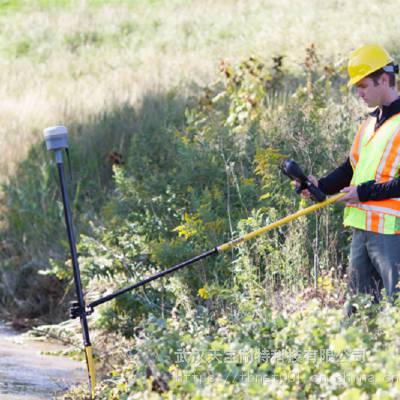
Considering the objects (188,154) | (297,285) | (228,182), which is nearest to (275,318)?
(297,285)

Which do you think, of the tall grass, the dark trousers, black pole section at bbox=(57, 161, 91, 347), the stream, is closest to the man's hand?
the dark trousers

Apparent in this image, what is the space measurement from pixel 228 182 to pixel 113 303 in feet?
4.15

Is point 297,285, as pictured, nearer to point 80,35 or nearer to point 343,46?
point 343,46

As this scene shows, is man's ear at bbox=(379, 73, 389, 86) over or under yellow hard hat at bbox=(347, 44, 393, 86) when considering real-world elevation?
under

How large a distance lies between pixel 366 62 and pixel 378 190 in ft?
2.22

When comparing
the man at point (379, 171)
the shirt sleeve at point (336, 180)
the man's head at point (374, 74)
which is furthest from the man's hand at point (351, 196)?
the man's head at point (374, 74)

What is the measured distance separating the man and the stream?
2.39 metres

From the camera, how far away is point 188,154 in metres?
7.90

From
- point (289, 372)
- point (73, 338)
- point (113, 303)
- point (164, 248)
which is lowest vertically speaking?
point (73, 338)

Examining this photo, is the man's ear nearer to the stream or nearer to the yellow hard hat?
the yellow hard hat

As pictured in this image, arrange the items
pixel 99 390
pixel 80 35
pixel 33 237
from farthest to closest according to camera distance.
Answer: pixel 80 35, pixel 33 237, pixel 99 390

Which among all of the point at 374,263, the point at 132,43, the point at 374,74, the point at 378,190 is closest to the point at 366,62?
the point at 374,74

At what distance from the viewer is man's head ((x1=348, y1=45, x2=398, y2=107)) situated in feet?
16.8

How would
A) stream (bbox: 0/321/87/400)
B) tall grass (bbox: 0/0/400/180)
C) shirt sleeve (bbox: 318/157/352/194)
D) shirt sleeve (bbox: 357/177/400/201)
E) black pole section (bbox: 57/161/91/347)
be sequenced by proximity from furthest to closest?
tall grass (bbox: 0/0/400/180), stream (bbox: 0/321/87/400), shirt sleeve (bbox: 318/157/352/194), black pole section (bbox: 57/161/91/347), shirt sleeve (bbox: 357/177/400/201)
